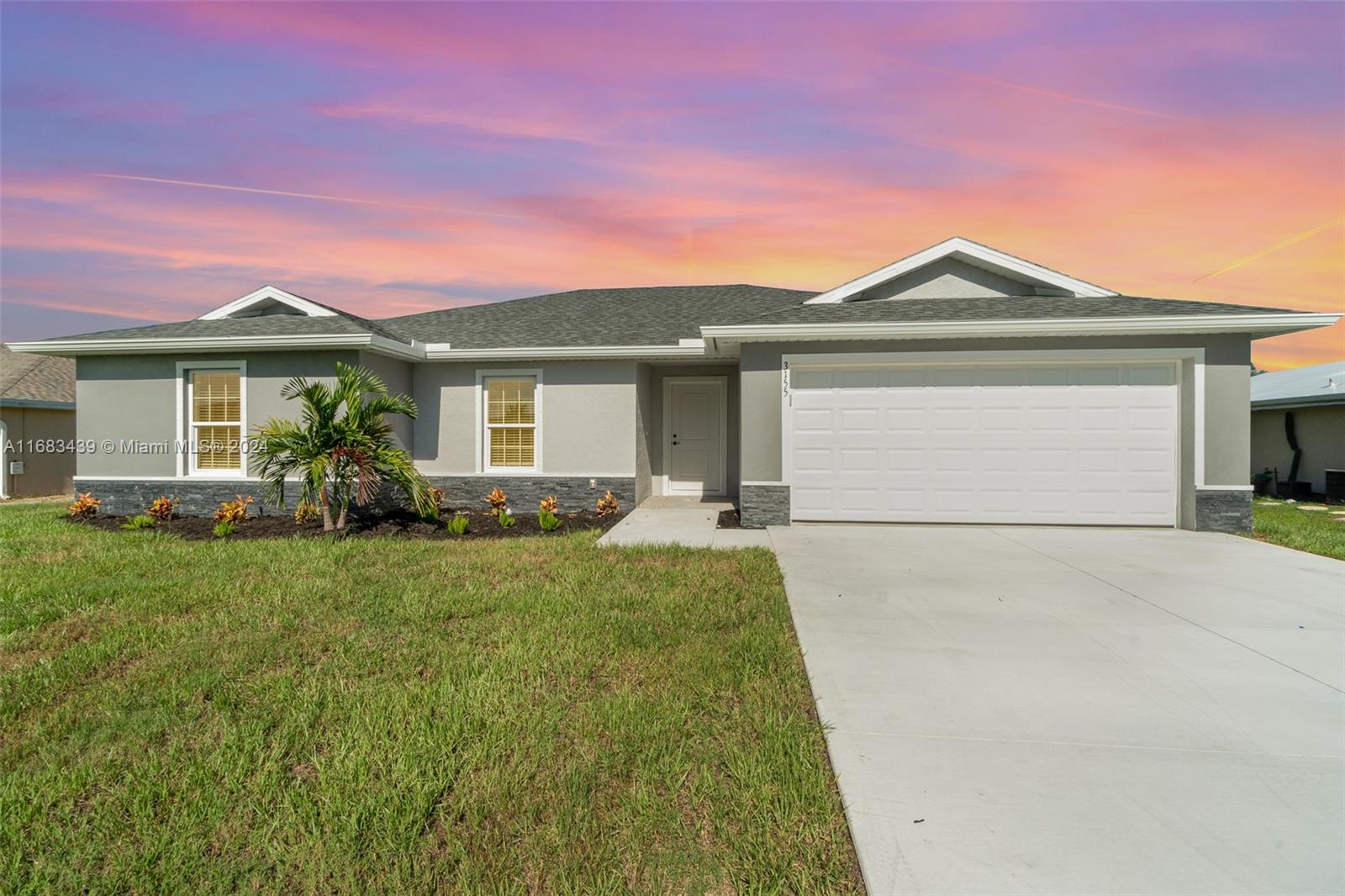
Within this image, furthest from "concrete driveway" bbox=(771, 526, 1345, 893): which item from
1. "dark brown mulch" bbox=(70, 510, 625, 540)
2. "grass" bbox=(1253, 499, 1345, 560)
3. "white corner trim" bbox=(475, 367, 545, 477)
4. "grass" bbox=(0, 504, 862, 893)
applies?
"white corner trim" bbox=(475, 367, 545, 477)

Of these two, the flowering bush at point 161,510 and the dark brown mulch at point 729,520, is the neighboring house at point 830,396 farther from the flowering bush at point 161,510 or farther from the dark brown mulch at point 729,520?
the flowering bush at point 161,510

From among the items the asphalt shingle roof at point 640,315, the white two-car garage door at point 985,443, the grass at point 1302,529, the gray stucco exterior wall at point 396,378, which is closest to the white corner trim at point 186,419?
the asphalt shingle roof at point 640,315

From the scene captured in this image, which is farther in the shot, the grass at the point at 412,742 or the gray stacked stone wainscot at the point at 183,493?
the gray stacked stone wainscot at the point at 183,493

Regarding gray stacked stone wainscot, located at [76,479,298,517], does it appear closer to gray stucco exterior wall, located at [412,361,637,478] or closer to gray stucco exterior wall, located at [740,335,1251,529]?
gray stucco exterior wall, located at [412,361,637,478]

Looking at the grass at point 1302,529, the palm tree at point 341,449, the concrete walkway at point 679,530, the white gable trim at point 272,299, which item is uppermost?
the white gable trim at point 272,299

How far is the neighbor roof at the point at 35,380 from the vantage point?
16203 mm

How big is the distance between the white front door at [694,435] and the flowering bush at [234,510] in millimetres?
8040

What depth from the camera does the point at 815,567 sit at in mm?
7137

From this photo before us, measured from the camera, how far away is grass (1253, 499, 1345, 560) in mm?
8492

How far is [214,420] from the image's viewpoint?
38.1 feet

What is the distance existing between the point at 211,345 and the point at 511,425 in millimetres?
5294

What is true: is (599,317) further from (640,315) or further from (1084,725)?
(1084,725)

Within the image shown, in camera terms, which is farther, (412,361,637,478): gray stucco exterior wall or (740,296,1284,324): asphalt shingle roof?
(412,361,637,478): gray stucco exterior wall

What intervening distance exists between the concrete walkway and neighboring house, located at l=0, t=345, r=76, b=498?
1684cm
